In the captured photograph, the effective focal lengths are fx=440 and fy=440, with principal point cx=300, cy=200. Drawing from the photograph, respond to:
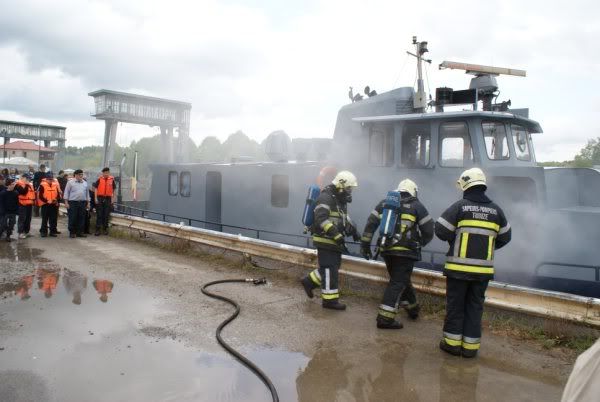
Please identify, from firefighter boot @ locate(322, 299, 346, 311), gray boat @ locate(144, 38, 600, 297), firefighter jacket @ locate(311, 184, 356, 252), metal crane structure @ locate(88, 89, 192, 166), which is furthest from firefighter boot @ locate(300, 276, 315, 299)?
metal crane structure @ locate(88, 89, 192, 166)

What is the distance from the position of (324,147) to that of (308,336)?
24.7 feet

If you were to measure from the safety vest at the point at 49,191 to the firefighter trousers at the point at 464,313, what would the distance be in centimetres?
1015

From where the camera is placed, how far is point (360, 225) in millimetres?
7352

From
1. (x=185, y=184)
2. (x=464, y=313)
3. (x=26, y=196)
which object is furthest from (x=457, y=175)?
(x=26, y=196)

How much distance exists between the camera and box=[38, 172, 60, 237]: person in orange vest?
10.9 metres

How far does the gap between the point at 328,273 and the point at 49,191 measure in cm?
862

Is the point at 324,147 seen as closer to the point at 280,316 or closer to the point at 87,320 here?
the point at 280,316

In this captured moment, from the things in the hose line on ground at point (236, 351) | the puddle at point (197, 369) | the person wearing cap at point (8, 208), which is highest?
the person wearing cap at point (8, 208)

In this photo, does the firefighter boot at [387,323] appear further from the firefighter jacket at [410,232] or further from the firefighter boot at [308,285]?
the firefighter boot at [308,285]

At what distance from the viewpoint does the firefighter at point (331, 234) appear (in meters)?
5.65

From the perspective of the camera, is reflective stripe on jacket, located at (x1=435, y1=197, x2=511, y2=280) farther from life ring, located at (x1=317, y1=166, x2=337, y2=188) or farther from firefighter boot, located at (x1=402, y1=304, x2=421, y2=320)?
life ring, located at (x1=317, y1=166, x2=337, y2=188)

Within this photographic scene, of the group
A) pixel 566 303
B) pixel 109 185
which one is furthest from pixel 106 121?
pixel 566 303

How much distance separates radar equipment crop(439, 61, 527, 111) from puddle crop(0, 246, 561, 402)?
15.8ft

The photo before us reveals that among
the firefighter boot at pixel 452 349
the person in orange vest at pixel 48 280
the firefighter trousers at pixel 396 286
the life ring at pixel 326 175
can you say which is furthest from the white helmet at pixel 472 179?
the person in orange vest at pixel 48 280
